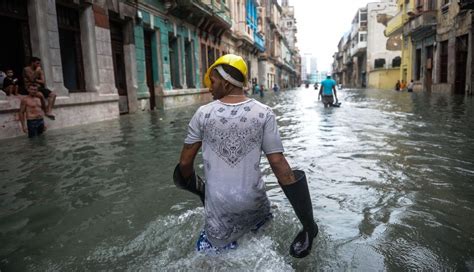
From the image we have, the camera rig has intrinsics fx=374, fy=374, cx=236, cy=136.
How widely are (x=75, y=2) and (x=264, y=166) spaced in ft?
28.4

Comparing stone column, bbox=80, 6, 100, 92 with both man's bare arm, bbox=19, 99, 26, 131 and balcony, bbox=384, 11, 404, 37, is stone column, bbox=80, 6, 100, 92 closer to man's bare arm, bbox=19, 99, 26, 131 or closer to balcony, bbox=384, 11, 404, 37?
man's bare arm, bbox=19, 99, 26, 131

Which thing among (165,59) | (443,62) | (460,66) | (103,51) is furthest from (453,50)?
(103,51)

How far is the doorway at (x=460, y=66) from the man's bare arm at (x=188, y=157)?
24.4 m

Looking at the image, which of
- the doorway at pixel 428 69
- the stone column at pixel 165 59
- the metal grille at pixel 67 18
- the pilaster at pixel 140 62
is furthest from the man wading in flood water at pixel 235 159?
the doorway at pixel 428 69

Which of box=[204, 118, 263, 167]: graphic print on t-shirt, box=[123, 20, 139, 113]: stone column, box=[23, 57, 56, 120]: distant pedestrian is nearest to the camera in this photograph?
box=[204, 118, 263, 167]: graphic print on t-shirt

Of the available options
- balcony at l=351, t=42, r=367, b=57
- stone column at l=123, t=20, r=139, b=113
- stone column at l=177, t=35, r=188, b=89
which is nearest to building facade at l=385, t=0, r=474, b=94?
stone column at l=177, t=35, r=188, b=89

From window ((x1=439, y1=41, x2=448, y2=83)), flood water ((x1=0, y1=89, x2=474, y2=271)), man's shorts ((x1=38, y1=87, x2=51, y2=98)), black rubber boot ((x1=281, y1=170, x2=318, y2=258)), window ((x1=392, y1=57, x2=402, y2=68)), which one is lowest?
flood water ((x1=0, y1=89, x2=474, y2=271))

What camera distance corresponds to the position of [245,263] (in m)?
2.43

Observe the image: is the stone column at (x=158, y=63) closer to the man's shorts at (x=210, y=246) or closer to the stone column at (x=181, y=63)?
Answer: the stone column at (x=181, y=63)

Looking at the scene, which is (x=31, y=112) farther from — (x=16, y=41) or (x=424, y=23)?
(x=424, y=23)

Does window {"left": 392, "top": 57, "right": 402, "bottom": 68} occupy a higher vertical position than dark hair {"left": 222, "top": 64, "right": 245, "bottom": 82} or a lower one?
higher

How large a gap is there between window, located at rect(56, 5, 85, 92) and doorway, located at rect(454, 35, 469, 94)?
2119cm

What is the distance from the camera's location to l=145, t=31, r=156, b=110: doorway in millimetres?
16672

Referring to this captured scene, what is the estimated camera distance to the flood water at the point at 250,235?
8.59ft
